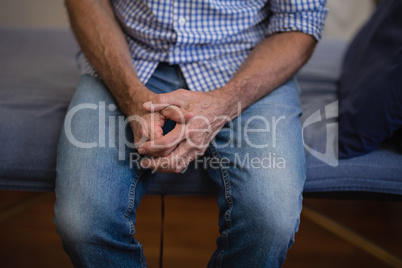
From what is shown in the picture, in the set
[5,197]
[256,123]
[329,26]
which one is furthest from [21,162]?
[329,26]

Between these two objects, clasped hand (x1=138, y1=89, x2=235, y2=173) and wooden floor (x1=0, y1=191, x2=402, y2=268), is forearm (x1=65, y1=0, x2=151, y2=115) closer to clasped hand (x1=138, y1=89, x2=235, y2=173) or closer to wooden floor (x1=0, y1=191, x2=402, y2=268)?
clasped hand (x1=138, y1=89, x2=235, y2=173)

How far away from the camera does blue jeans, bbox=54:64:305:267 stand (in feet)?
2.49

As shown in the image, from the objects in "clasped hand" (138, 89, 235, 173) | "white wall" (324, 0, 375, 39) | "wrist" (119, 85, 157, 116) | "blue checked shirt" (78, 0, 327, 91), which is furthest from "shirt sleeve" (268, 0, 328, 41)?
"white wall" (324, 0, 375, 39)

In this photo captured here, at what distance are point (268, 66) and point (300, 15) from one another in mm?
174

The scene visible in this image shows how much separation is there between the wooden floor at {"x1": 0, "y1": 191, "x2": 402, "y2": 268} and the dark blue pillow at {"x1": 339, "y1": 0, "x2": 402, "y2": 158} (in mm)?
326

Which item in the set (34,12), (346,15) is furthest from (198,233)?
(34,12)

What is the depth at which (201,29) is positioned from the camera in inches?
40.0

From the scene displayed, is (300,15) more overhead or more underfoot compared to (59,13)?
more overhead

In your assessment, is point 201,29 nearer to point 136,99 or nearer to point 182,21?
point 182,21

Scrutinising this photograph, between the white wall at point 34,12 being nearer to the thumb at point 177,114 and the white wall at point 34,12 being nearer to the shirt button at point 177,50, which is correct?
the shirt button at point 177,50

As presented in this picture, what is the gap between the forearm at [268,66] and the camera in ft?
3.01

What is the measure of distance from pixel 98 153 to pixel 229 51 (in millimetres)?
457

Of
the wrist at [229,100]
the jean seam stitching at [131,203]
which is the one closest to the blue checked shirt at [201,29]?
the wrist at [229,100]

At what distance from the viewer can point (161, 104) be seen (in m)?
A: 0.84
